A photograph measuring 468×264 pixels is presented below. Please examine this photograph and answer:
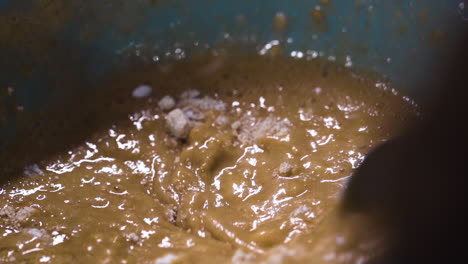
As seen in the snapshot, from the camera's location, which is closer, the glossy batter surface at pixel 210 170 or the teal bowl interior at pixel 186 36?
the glossy batter surface at pixel 210 170

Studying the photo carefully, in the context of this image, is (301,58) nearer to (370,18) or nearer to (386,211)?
(370,18)

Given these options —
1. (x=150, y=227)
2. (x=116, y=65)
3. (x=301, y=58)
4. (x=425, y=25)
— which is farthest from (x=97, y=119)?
(x=425, y=25)

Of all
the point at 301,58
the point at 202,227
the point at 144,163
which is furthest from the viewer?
the point at 301,58

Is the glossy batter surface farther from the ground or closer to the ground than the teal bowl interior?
closer to the ground

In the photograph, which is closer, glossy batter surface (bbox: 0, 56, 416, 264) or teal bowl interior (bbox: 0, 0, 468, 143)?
glossy batter surface (bbox: 0, 56, 416, 264)
